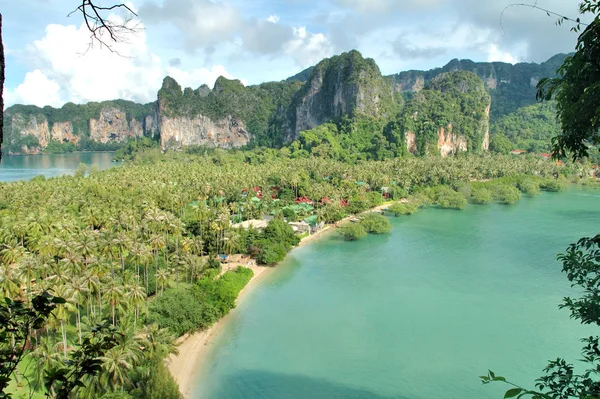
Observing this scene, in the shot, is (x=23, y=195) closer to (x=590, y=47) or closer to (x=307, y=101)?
(x=590, y=47)

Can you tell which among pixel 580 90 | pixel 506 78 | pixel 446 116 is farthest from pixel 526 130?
pixel 580 90

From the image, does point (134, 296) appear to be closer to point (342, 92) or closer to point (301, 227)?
point (301, 227)

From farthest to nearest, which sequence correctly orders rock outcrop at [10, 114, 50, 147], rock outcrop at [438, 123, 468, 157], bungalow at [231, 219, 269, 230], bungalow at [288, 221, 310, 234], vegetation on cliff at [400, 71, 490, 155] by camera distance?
rock outcrop at [10, 114, 50, 147] < rock outcrop at [438, 123, 468, 157] < vegetation on cliff at [400, 71, 490, 155] < bungalow at [288, 221, 310, 234] < bungalow at [231, 219, 269, 230]

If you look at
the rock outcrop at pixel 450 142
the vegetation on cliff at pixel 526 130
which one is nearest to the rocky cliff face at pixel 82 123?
the rock outcrop at pixel 450 142

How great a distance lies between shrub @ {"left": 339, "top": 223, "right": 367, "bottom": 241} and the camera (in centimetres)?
4116

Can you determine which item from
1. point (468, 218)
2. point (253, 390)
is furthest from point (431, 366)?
point (468, 218)

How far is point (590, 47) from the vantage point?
17.9 feet

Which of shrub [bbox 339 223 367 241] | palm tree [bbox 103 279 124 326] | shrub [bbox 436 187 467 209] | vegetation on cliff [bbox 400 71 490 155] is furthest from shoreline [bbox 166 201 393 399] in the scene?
vegetation on cliff [bbox 400 71 490 155]

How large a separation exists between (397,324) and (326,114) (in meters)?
103

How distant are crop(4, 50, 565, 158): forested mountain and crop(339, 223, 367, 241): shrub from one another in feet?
174

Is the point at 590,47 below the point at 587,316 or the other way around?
the other way around

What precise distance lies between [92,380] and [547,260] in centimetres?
3320

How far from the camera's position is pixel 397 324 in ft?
78.6

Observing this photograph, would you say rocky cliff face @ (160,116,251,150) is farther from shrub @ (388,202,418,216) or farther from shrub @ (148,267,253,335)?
shrub @ (148,267,253,335)
